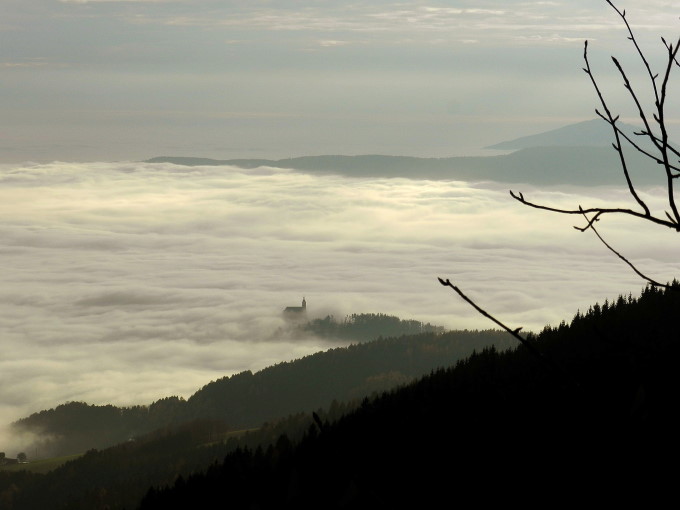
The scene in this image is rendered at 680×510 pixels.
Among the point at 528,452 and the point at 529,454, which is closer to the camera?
the point at 529,454

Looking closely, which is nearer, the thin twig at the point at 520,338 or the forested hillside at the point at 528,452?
the thin twig at the point at 520,338

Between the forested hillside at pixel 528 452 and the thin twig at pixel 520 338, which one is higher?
the thin twig at pixel 520 338

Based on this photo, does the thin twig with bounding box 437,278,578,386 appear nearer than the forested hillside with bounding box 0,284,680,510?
Yes

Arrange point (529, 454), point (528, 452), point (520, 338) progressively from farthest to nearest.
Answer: point (528, 452)
point (529, 454)
point (520, 338)

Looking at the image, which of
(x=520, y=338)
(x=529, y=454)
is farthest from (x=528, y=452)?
(x=520, y=338)

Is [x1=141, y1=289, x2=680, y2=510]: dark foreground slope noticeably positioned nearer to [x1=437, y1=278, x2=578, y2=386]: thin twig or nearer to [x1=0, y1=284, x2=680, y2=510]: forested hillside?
[x1=0, y1=284, x2=680, y2=510]: forested hillside

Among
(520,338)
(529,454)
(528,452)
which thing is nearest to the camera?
(520,338)

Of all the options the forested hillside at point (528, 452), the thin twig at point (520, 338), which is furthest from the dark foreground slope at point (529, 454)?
the thin twig at point (520, 338)

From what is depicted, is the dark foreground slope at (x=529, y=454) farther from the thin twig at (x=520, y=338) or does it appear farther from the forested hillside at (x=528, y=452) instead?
the thin twig at (x=520, y=338)

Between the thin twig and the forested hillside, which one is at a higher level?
the thin twig

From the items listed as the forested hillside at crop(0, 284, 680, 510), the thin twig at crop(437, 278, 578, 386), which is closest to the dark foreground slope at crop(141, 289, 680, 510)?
the forested hillside at crop(0, 284, 680, 510)

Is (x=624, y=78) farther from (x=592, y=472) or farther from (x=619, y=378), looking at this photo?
(x=619, y=378)

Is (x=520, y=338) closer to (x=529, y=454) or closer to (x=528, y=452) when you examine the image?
(x=529, y=454)

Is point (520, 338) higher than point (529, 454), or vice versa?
point (520, 338)
